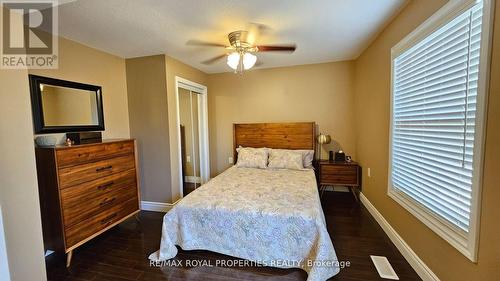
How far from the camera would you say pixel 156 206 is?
3340 millimetres

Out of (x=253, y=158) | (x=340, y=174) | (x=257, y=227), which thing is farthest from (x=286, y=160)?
(x=257, y=227)

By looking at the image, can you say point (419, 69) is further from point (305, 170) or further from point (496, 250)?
point (305, 170)

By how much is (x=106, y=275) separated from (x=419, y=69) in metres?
3.29

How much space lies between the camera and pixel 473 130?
1284 millimetres

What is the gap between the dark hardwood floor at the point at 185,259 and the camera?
1894mm

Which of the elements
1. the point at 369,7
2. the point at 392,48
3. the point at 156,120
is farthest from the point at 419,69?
the point at 156,120

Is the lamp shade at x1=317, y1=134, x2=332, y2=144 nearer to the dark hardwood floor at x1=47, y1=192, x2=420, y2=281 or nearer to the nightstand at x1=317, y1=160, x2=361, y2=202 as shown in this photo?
the nightstand at x1=317, y1=160, x2=361, y2=202

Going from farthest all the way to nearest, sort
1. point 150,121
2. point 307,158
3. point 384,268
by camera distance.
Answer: point 307,158 < point 150,121 < point 384,268

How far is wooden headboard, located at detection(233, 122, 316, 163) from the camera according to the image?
152 inches

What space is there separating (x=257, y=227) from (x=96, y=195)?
5.83 feet

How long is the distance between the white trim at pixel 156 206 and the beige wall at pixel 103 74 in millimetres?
1098

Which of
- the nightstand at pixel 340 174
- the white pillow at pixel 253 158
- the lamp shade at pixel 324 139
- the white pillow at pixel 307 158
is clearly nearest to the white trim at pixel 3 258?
the white pillow at pixel 253 158

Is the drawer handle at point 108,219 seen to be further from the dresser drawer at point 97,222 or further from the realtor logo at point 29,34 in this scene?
the realtor logo at point 29,34

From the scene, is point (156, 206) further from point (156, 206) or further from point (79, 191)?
point (79, 191)
